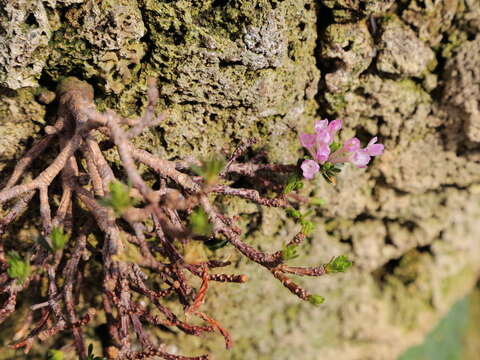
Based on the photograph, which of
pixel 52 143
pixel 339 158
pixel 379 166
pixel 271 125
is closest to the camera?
pixel 339 158

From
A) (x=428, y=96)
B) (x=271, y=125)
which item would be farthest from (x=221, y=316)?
(x=428, y=96)

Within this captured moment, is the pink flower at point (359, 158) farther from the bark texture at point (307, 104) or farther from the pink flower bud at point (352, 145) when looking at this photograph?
the bark texture at point (307, 104)

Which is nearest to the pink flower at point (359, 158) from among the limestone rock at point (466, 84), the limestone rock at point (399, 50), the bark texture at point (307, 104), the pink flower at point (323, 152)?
the pink flower at point (323, 152)

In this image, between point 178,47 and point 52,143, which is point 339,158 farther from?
point 52,143

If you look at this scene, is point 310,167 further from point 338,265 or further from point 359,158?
point 338,265

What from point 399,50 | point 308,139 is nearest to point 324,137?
point 308,139
